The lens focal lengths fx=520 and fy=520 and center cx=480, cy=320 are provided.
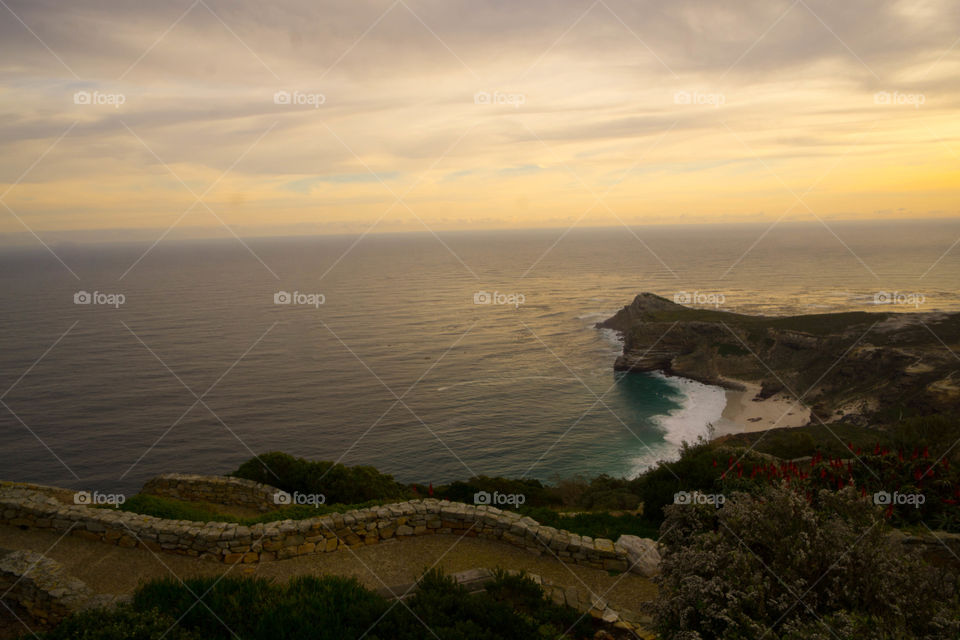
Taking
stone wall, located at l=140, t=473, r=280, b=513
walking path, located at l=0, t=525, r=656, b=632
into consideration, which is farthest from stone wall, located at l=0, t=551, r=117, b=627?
stone wall, located at l=140, t=473, r=280, b=513

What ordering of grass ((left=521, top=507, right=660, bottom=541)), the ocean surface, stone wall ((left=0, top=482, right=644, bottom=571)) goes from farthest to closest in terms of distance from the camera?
1. the ocean surface
2. grass ((left=521, top=507, right=660, bottom=541))
3. stone wall ((left=0, top=482, right=644, bottom=571))

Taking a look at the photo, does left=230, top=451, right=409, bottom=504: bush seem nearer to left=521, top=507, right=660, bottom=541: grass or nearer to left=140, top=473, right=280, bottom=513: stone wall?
left=140, top=473, right=280, bottom=513: stone wall

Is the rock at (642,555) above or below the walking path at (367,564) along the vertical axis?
below

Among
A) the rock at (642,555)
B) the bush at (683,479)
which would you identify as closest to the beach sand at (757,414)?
the bush at (683,479)

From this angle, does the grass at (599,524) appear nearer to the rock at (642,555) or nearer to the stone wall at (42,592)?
the rock at (642,555)

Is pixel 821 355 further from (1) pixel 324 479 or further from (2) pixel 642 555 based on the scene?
(1) pixel 324 479

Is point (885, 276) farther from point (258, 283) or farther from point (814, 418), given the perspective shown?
point (258, 283)

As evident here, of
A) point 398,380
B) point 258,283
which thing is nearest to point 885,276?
point 398,380
